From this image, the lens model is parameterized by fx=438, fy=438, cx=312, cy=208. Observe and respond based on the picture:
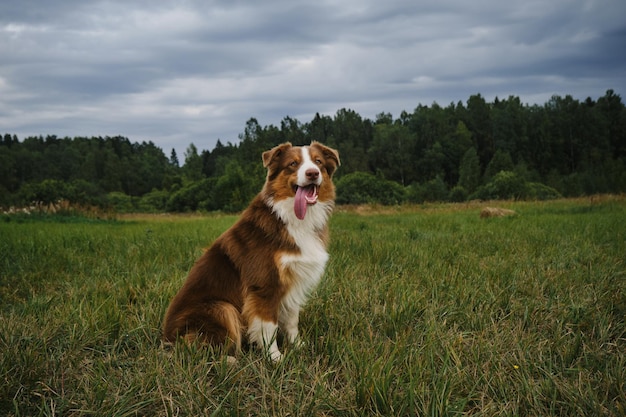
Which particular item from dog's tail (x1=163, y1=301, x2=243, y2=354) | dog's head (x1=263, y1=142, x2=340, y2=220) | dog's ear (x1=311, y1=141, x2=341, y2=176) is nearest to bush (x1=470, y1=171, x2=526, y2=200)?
dog's ear (x1=311, y1=141, x2=341, y2=176)

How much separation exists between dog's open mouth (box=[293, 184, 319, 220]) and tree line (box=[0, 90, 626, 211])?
4517 centimetres

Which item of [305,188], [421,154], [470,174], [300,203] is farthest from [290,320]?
[421,154]

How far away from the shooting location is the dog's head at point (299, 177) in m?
3.60

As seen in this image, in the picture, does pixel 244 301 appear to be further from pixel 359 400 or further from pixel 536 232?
pixel 536 232

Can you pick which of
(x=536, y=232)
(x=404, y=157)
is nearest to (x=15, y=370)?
(x=536, y=232)

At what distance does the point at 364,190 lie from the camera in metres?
46.4

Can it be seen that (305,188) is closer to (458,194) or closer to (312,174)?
(312,174)

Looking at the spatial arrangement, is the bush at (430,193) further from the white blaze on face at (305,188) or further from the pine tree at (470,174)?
the white blaze on face at (305,188)

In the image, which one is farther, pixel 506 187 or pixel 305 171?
pixel 506 187

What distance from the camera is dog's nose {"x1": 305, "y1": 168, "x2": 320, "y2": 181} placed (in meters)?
3.57

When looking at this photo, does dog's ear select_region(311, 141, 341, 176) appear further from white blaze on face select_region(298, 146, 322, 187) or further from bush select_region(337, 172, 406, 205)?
bush select_region(337, 172, 406, 205)

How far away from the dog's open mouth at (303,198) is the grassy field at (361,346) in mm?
1055

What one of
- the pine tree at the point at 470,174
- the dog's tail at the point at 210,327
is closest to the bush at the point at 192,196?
the pine tree at the point at 470,174

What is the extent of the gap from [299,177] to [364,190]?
43215 mm
